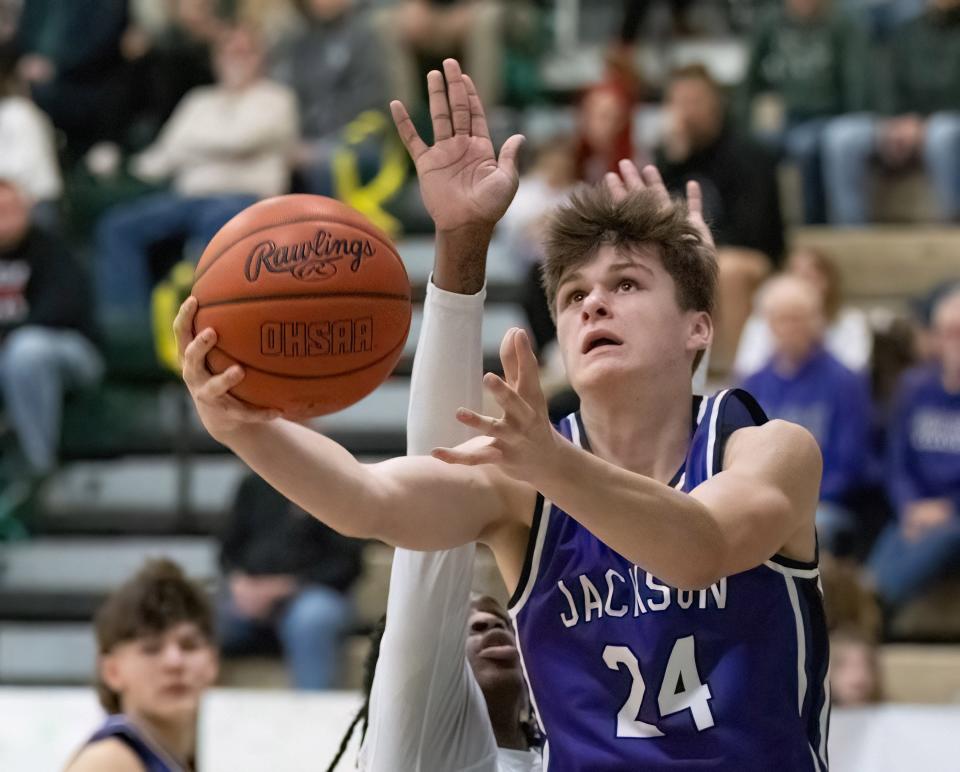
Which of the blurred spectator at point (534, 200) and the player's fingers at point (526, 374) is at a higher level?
the blurred spectator at point (534, 200)

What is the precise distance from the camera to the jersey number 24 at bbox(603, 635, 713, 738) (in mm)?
2785

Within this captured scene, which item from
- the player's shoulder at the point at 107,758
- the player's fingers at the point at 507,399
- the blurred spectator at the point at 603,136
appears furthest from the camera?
the blurred spectator at the point at 603,136

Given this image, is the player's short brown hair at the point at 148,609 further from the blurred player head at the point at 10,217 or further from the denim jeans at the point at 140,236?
the denim jeans at the point at 140,236

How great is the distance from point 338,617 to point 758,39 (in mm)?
4575

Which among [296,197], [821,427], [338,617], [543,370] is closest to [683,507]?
[296,197]

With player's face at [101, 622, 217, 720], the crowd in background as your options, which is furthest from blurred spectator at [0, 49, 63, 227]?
player's face at [101, 622, 217, 720]

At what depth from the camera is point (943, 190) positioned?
8.76m


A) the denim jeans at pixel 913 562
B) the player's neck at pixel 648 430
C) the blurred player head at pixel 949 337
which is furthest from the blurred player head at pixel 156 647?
the blurred player head at pixel 949 337

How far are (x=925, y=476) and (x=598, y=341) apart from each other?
4144mm

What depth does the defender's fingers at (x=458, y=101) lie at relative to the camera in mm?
3004

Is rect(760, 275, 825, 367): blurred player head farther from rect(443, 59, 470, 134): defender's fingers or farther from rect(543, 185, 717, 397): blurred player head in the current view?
rect(443, 59, 470, 134): defender's fingers

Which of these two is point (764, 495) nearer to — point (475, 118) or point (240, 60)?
point (475, 118)

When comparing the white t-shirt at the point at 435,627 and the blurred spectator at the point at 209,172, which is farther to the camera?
the blurred spectator at the point at 209,172

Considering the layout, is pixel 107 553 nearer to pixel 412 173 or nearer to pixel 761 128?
pixel 412 173
